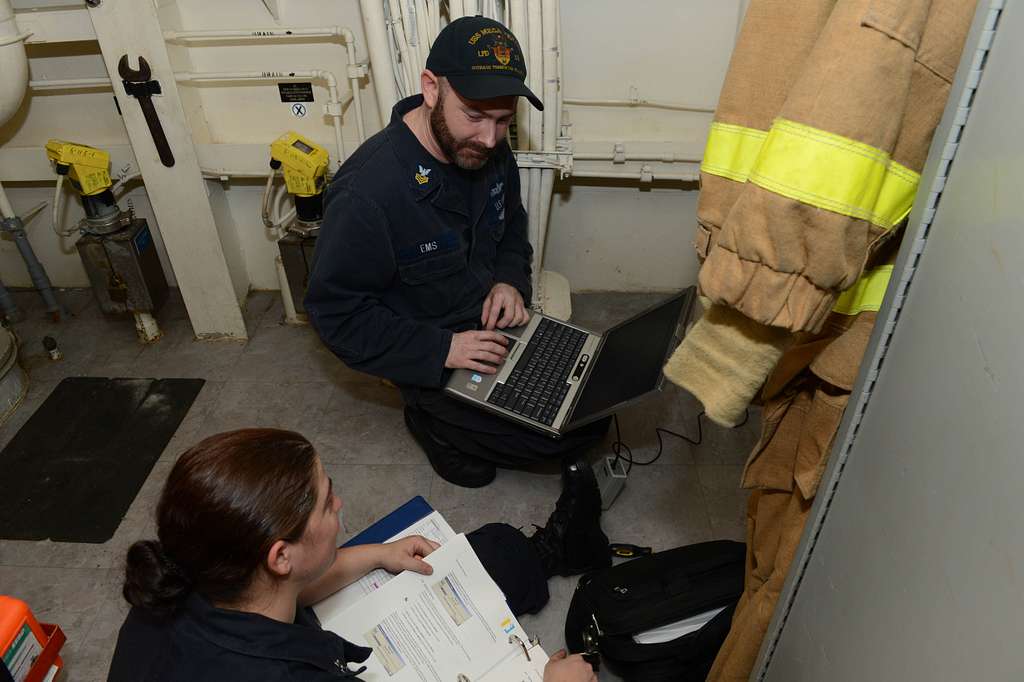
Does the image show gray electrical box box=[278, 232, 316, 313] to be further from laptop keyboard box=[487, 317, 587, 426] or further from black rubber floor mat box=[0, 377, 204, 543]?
laptop keyboard box=[487, 317, 587, 426]

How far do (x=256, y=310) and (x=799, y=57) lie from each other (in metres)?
2.57

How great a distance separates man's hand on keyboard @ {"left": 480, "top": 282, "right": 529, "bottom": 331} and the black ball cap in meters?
0.59

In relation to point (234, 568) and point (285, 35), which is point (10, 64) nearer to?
point (285, 35)

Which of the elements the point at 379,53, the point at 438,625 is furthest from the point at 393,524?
the point at 379,53

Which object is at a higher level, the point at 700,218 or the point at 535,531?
the point at 700,218

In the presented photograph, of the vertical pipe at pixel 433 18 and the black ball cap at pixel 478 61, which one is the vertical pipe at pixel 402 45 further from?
the black ball cap at pixel 478 61

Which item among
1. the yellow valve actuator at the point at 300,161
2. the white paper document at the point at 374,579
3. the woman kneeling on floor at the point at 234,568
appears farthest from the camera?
the yellow valve actuator at the point at 300,161

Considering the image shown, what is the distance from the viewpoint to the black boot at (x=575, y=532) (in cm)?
178

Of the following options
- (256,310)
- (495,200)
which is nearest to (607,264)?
(495,200)

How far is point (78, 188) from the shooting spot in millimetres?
2367

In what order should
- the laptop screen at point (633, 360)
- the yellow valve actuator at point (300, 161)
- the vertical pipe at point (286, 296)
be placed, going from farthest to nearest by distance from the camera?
the vertical pipe at point (286, 296), the yellow valve actuator at point (300, 161), the laptop screen at point (633, 360)

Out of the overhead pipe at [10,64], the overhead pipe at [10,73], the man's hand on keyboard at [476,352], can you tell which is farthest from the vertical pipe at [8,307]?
the man's hand on keyboard at [476,352]

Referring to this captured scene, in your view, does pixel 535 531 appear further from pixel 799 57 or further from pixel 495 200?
pixel 799 57

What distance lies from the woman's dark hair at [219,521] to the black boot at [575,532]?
33.8 inches
